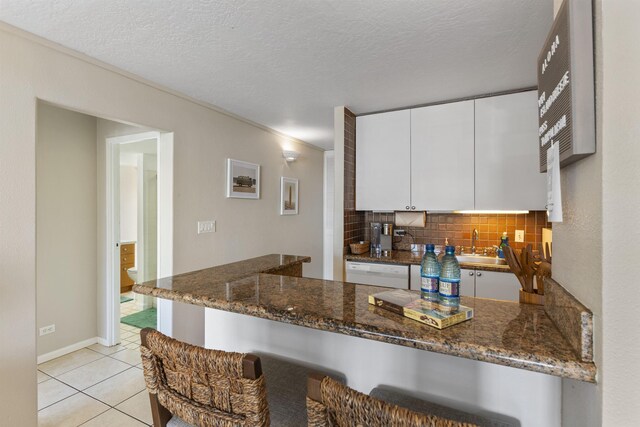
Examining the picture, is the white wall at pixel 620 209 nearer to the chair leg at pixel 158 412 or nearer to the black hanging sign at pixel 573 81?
the black hanging sign at pixel 573 81

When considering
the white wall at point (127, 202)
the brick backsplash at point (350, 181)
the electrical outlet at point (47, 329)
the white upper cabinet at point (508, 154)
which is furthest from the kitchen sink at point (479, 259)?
the white wall at point (127, 202)

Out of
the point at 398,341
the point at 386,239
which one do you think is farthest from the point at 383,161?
the point at 398,341

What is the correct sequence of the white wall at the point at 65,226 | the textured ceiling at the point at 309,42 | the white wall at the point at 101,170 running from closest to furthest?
the textured ceiling at the point at 309,42
the white wall at the point at 101,170
the white wall at the point at 65,226

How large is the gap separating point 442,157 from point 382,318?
2336mm

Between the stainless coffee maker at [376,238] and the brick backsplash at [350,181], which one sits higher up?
the brick backsplash at [350,181]

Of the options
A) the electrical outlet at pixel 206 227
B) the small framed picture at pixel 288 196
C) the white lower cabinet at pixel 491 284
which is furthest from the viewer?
the small framed picture at pixel 288 196

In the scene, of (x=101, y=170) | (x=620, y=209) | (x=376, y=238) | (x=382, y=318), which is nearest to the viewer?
(x=620, y=209)

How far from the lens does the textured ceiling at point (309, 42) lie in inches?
61.4

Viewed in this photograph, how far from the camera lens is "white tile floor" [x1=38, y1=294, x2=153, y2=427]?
80.1 inches

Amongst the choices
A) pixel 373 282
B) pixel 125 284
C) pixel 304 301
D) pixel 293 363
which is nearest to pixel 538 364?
pixel 304 301

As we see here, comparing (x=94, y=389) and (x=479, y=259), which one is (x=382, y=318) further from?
(x=94, y=389)

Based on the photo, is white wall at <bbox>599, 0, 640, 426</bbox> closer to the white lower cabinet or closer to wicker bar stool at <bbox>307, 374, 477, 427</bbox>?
wicker bar stool at <bbox>307, 374, 477, 427</bbox>

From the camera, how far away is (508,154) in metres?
2.61

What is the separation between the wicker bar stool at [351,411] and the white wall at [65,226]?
3218 mm
